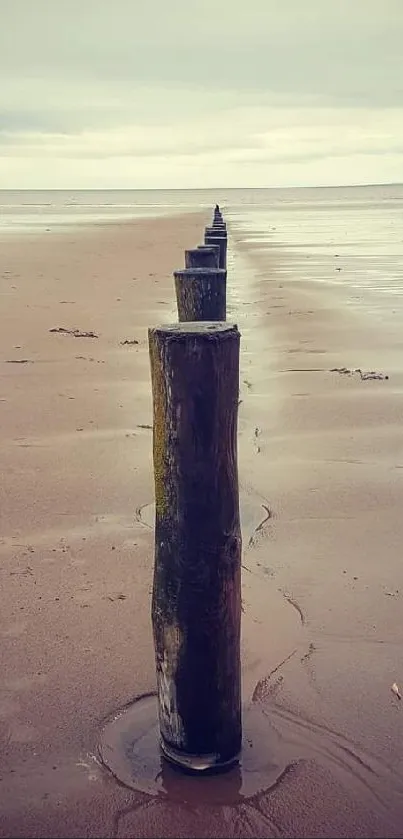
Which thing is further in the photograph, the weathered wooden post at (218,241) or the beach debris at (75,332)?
the beach debris at (75,332)

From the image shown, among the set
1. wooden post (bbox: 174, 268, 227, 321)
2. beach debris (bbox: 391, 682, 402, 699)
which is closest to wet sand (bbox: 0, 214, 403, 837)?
beach debris (bbox: 391, 682, 402, 699)

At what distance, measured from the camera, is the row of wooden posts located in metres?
2.65

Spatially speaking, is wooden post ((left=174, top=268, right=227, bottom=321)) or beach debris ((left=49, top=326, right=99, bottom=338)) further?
beach debris ((left=49, top=326, right=99, bottom=338))

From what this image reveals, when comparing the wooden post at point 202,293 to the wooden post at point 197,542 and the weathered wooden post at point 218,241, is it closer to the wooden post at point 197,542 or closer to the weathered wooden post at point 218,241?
the wooden post at point 197,542

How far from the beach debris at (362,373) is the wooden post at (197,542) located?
5796 millimetres

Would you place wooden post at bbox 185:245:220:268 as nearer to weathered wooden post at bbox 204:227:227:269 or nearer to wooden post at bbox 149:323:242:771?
weathered wooden post at bbox 204:227:227:269

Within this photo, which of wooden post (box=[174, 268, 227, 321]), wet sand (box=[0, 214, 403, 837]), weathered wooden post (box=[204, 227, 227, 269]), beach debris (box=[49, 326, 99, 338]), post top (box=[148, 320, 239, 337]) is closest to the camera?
post top (box=[148, 320, 239, 337])

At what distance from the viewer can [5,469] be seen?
589 cm

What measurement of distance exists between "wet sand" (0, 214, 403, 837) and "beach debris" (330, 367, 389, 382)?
70 millimetres

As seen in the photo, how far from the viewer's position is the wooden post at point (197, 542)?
265 cm

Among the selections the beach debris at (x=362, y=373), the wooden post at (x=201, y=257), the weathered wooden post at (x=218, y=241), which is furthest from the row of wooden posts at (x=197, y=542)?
the weathered wooden post at (x=218, y=241)

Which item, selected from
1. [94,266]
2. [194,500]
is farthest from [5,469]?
[94,266]

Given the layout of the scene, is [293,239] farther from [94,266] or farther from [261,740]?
[261,740]

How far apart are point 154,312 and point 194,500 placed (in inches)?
401
